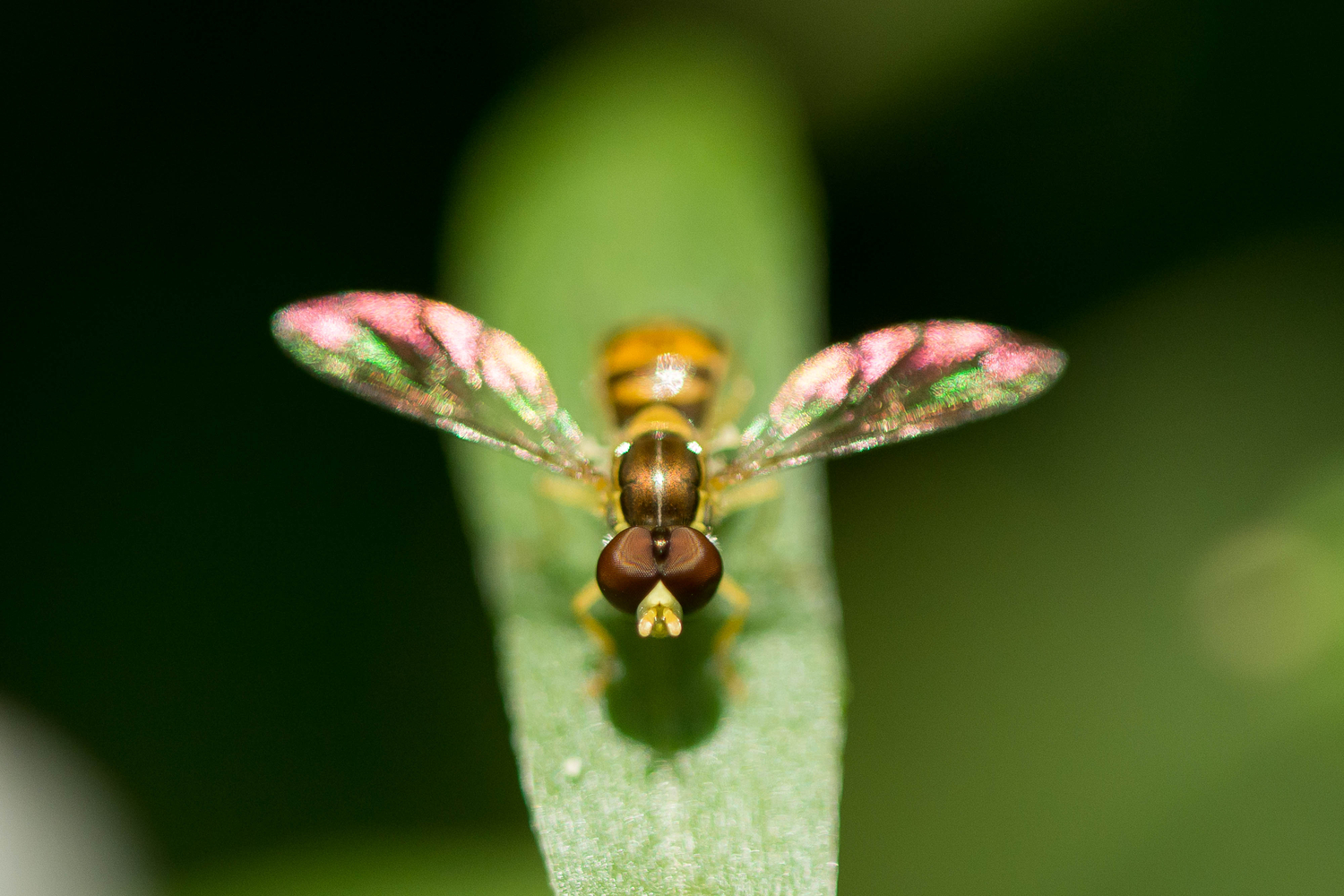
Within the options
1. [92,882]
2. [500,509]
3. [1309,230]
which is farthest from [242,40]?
[1309,230]

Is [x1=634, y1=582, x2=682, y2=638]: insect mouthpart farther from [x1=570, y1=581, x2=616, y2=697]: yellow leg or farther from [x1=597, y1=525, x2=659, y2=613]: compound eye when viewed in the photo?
[x1=570, y1=581, x2=616, y2=697]: yellow leg

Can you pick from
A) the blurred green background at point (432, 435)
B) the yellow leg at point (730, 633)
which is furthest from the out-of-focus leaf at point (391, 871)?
the yellow leg at point (730, 633)

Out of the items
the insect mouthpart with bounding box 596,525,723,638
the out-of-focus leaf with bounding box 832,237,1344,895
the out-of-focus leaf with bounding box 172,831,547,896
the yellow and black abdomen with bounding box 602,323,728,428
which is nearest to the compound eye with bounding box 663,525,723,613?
the insect mouthpart with bounding box 596,525,723,638

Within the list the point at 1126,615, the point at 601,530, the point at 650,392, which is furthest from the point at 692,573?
the point at 1126,615

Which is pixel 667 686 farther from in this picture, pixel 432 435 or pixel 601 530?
pixel 432 435

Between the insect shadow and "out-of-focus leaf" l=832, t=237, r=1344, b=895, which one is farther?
"out-of-focus leaf" l=832, t=237, r=1344, b=895

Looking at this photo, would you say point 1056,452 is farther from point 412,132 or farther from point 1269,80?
point 412,132
